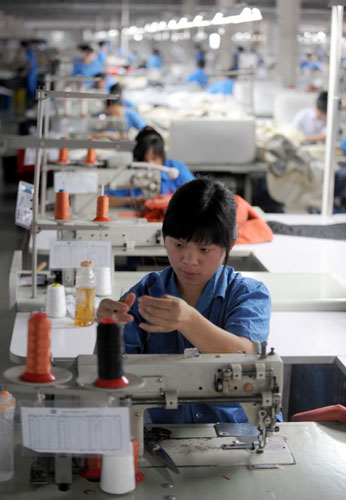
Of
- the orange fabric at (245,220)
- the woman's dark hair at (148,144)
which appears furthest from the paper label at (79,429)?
the woman's dark hair at (148,144)

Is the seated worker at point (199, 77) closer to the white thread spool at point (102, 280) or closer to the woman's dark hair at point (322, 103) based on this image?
the woman's dark hair at point (322, 103)

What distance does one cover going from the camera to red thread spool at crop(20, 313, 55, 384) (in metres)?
1.49

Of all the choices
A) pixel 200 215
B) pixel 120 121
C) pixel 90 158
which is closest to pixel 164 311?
pixel 200 215

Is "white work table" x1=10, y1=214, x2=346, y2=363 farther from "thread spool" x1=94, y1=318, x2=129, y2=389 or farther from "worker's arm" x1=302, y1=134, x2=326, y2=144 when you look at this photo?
"worker's arm" x1=302, y1=134, x2=326, y2=144

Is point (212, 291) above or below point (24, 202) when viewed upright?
below

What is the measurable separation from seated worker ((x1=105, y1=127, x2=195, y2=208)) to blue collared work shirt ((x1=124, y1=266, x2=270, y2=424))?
8.10 ft

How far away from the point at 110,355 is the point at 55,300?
4.90ft

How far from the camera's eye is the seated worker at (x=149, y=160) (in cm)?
466

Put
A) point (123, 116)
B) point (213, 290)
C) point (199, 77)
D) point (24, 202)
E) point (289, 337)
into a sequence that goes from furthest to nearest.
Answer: point (199, 77) → point (123, 116) → point (24, 202) → point (289, 337) → point (213, 290)

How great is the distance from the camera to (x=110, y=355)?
4.83 feet

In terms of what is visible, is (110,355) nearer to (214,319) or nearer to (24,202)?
(214,319)

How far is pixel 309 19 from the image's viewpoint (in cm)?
3525

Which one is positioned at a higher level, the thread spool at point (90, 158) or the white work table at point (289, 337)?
the thread spool at point (90, 158)

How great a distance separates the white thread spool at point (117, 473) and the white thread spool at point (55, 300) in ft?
4.43
